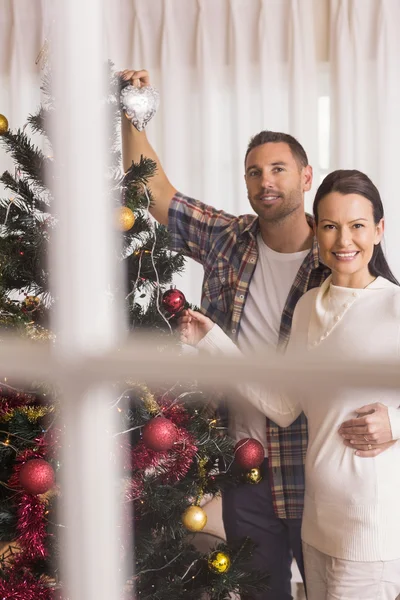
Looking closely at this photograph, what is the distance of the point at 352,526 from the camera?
713 millimetres

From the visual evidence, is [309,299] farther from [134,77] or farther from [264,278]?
[134,77]

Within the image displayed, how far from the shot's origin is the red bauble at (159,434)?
634 millimetres

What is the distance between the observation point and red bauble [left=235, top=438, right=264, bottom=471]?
32.4 inches

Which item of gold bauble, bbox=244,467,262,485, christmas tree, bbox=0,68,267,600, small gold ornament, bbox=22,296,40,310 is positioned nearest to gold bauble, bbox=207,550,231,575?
christmas tree, bbox=0,68,267,600

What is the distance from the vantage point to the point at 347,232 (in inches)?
27.1

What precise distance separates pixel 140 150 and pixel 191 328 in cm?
29

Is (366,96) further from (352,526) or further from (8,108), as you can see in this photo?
(352,526)

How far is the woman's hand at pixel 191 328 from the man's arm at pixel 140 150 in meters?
0.19

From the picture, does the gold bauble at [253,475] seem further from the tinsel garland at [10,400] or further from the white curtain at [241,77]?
the white curtain at [241,77]

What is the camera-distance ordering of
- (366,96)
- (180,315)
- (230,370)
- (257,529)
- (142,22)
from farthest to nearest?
(142,22)
(366,96)
(257,529)
(180,315)
(230,370)

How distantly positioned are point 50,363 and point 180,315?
0.50 meters

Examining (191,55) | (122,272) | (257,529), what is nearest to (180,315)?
(122,272)

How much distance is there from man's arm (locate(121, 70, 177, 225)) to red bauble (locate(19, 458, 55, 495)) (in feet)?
1.11

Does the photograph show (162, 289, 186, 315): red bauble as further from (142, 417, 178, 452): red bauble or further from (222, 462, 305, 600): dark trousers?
(222, 462, 305, 600): dark trousers
